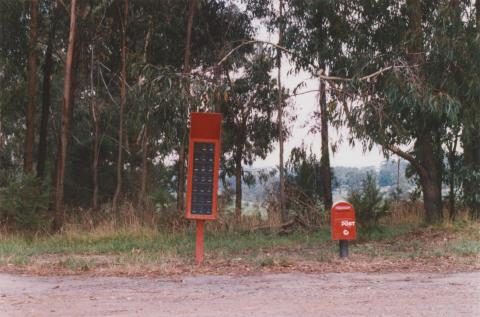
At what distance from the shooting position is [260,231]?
54.3 feet

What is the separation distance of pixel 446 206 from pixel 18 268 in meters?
13.3

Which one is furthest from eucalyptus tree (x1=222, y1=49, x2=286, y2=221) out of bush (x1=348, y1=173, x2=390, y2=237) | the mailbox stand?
the mailbox stand

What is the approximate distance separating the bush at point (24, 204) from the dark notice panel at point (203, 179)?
7.18 m

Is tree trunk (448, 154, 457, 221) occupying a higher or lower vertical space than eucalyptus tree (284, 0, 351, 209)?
lower

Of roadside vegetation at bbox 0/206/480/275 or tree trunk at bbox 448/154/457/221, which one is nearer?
roadside vegetation at bbox 0/206/480/275

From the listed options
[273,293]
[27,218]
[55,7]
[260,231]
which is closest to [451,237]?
[260,231]

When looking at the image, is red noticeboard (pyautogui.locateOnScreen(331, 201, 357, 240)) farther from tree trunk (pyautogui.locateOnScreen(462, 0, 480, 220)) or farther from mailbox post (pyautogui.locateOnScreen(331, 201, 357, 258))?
tree trunk (pyautogui.locateOnScreen(462, 0, 480, 220))

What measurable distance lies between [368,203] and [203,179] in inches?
191

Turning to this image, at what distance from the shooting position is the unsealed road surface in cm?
677

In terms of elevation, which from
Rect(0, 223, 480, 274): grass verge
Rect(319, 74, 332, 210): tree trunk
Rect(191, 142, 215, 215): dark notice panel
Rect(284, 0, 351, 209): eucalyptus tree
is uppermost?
Rect(284, 0, 351, 209): eucalyptus tree

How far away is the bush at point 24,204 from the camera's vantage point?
16000 millimetres

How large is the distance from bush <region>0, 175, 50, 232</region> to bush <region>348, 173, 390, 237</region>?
295 inches

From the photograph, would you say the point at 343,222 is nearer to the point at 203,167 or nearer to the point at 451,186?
the point at 203,167

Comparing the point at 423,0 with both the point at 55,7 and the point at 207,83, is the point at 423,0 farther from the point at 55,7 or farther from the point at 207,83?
the point at 55,7
